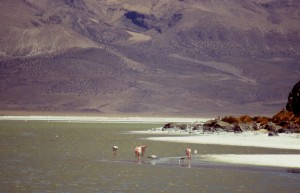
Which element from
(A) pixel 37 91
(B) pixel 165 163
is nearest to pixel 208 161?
(B) pixel 165 163

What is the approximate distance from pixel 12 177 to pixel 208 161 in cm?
1244

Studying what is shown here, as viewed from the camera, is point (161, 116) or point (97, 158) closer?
point (97, 158)

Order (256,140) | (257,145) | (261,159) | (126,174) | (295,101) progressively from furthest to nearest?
(295,101)
(256,140)
(257,145)
(261,159)
(126,174)

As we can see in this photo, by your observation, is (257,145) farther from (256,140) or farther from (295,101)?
(295,101)

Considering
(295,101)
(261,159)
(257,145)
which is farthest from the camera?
(295,101)

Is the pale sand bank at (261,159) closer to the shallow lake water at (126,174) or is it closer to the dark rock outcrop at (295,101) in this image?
the shallow lake water at (126,174)

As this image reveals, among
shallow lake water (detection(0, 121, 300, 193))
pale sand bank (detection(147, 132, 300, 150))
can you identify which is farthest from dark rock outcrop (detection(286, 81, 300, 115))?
shallow lake water (detection(0, 121, 300, 193))

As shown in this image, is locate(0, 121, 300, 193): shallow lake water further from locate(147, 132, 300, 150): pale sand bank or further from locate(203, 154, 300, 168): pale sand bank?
locate(147, 132, 300, 150): pale sand bank

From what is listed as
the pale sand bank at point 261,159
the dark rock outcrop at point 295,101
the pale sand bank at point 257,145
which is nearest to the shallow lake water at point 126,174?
the pale sand bank at point 261,159

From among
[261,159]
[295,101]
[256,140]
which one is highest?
[295,101]

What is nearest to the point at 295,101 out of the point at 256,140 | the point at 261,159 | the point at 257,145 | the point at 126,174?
the point at 256,140

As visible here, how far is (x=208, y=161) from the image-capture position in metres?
43.6

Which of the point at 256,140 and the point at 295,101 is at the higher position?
the point at 295,101

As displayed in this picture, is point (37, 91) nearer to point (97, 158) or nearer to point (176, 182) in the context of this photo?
point (97, 158)
